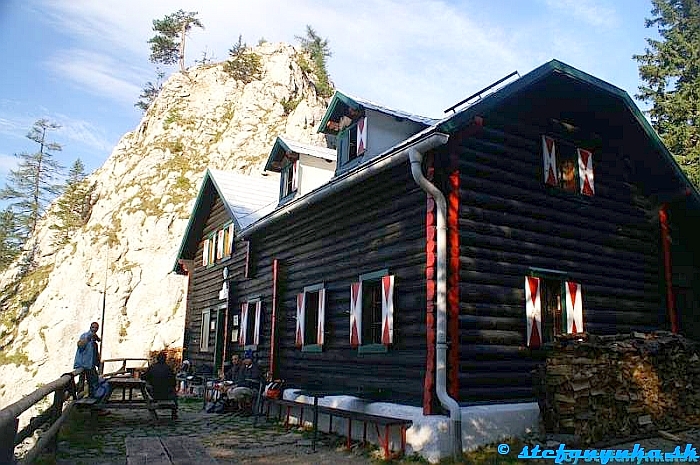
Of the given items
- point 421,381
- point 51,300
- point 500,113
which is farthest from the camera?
point 51,300

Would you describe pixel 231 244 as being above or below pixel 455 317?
above

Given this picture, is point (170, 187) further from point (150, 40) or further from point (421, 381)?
point (421, 381)

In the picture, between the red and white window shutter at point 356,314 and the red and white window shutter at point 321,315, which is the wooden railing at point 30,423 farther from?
the red and white window shutter at point 356,314

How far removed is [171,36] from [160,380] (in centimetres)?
6309

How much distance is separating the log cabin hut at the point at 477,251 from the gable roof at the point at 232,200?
4519 millimetres

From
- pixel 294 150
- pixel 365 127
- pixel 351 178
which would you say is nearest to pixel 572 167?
pixel 365 127

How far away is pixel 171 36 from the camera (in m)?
67.6

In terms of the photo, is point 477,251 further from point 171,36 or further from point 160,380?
point 171,36

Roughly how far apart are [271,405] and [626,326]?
8.07 meters

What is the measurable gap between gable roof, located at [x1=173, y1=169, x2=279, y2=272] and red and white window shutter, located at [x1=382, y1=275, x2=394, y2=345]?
894cm

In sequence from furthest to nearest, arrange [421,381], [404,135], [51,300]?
1. [51,300]
2. [404,135]
3. [421,381]

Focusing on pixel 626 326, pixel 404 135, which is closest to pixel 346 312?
pixel 404 135

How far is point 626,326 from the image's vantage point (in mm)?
11875

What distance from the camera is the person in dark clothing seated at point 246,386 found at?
13.7m
